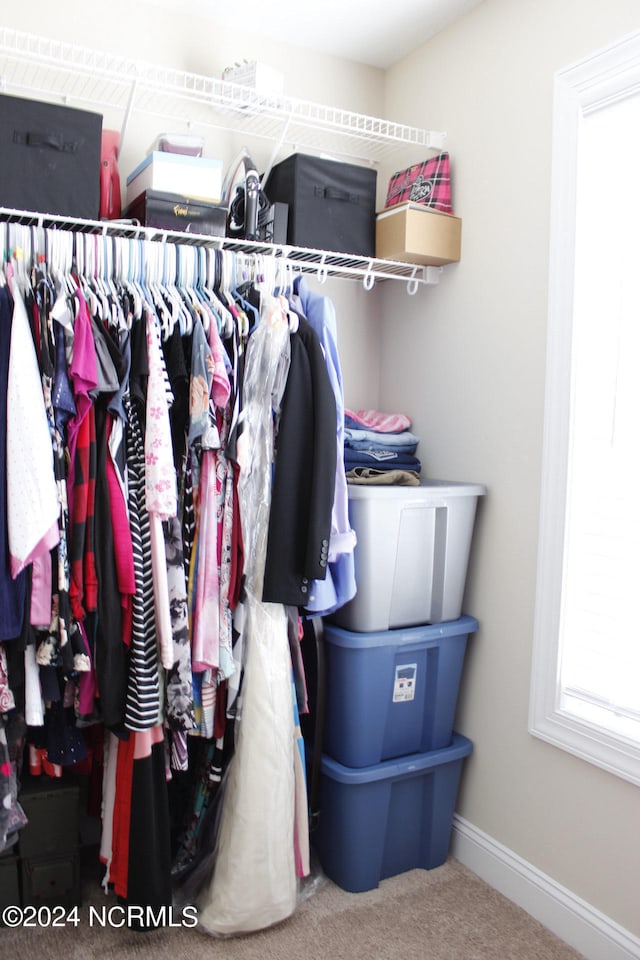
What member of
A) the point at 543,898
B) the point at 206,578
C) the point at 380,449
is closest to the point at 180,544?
the point at 206,578

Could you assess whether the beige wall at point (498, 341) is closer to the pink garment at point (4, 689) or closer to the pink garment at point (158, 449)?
the pink garment at point (158, 449)

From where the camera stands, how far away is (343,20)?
249 centimetres

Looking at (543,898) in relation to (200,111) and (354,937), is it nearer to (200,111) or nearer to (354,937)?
(354,937)

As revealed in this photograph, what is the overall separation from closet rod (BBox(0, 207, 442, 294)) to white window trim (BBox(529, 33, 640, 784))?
54cm

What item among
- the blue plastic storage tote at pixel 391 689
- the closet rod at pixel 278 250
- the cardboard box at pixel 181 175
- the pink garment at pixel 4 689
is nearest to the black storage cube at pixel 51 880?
the pink garment at pixel 4 689

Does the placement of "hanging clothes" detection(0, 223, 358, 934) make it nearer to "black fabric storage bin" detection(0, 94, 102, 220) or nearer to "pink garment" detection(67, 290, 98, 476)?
"pink garment" detection(67, 290, 98, 476)

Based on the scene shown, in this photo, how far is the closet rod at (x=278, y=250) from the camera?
202 centimetres

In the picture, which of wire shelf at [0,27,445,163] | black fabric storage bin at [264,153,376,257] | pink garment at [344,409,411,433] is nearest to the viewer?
wire shelf at [0,27,445,163]

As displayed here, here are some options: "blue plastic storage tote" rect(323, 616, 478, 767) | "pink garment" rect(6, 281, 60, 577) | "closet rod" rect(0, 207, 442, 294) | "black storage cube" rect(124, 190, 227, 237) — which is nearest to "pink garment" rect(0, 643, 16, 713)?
"pink garment" rect(6, 281, 60, 577)

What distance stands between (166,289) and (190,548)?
0.66 meters

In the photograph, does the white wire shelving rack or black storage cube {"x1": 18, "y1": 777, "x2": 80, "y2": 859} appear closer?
black storage cube {"x1": 18, "y1": 777, "x2": 80, "y2": 859}

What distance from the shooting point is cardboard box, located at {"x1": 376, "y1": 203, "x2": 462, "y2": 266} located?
2.38 meters

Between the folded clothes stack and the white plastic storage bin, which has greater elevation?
the folded clothes stack

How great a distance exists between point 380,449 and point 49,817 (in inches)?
54.5
